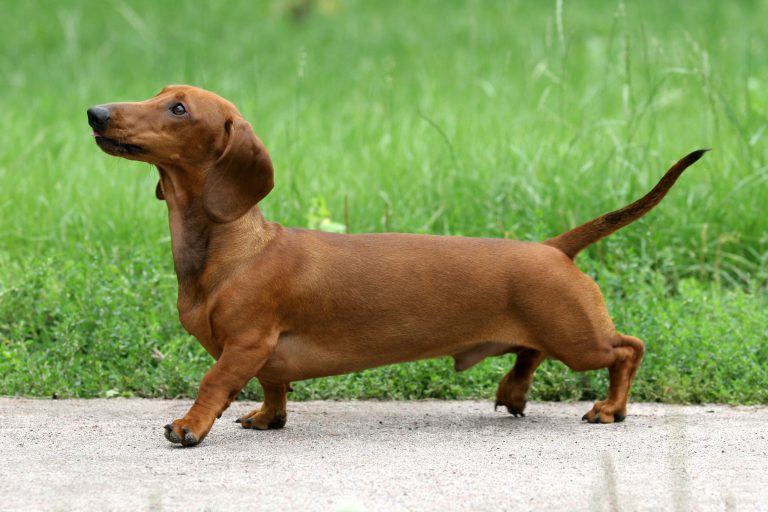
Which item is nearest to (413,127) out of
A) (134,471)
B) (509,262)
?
(509,262)

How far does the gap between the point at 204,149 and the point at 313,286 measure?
569mm

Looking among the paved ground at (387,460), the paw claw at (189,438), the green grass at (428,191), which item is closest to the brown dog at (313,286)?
the paw claw at (189,438)

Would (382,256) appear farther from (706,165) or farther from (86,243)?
(706,165)

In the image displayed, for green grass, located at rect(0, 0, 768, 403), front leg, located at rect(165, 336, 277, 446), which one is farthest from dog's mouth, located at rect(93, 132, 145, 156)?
green grass, located at rect(0, 0, 768, 403)

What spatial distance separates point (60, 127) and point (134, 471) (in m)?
4.93

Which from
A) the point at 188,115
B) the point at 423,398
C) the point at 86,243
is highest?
the point at 188,115

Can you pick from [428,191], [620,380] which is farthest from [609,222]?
[428,191]

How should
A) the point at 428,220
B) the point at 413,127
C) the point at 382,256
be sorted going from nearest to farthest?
the point at 382,256
the point at 428,220
the point at 413,127

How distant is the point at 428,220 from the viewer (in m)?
6.00

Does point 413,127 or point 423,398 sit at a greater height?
point 413,127

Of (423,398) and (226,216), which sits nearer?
(226,216)

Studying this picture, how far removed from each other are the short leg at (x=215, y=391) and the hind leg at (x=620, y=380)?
1.25m

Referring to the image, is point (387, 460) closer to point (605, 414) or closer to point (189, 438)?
point (189, 438)

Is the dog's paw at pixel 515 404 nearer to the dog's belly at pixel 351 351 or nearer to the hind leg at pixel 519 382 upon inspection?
the hind leg at pixel 519 382
